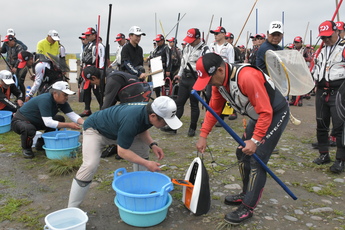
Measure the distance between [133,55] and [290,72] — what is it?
141 inches

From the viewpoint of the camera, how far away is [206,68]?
107 inches

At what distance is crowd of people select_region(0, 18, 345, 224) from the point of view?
2820 millimetres

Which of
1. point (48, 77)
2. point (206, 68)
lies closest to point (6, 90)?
point (48, 77)

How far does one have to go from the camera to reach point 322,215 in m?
3.32

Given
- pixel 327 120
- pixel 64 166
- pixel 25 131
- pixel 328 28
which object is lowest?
pixel 64 166

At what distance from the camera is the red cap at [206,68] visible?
8.93 ft

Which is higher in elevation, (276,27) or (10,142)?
(276,27)

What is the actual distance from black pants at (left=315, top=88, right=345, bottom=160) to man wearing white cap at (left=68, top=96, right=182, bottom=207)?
2989 mm

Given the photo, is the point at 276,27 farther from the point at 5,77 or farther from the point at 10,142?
the point at 5,77

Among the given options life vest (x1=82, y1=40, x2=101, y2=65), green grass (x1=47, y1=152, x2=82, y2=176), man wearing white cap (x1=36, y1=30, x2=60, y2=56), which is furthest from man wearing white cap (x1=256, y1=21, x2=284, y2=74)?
man wearing white cap (x1=36, y1=30, x2=60, y2=56)

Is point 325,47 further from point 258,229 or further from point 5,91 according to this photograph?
point 5,91

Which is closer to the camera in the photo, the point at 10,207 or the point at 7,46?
the point at 10,207

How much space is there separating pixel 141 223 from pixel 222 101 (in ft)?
5.49

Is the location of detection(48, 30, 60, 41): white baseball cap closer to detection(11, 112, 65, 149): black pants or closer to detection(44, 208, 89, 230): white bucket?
detection(11, 112, 65, 149): black pants
